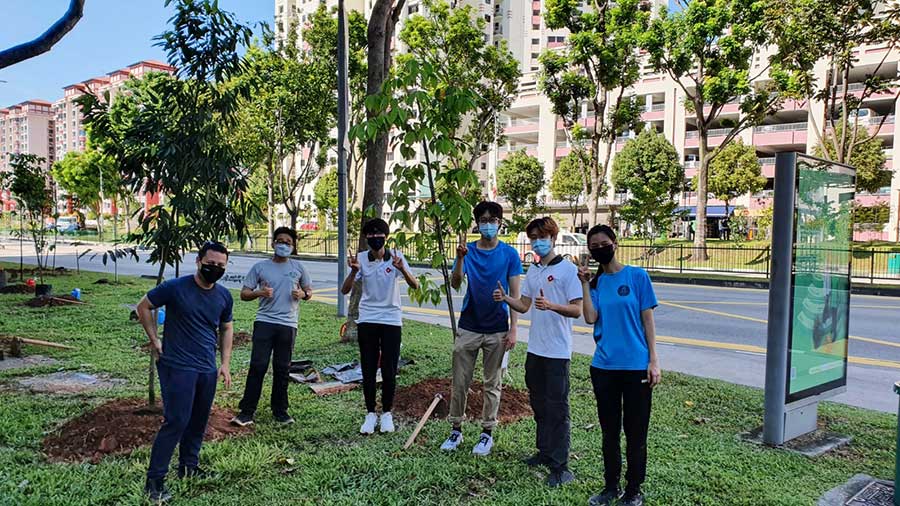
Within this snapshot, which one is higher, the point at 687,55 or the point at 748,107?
the point at 687,55

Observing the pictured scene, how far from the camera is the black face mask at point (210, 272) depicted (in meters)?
3.91

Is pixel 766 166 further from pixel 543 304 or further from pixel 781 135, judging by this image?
pixel 543 304

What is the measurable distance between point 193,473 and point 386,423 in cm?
160

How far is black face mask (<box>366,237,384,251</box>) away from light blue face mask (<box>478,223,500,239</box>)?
3.07ft

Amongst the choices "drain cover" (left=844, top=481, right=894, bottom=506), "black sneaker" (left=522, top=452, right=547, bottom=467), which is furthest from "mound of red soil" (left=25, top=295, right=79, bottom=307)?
"drain cover" (left=844, top=481, right=894, bottom=506)

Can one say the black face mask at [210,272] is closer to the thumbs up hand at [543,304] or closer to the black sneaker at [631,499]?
the thumbs up hand at [543,304]

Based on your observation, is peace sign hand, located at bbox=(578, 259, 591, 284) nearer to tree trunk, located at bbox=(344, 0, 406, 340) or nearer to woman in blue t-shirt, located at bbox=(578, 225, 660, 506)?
woman in blue t-shirt, located at bbox=(578, 225, 660, 506)

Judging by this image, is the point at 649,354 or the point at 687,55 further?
the point at 687,55

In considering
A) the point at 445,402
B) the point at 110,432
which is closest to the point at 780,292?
the point at 445,402

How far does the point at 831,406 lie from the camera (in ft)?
21.1

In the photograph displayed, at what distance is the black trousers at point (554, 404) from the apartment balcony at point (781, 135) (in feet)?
154

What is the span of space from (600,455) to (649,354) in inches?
56.5

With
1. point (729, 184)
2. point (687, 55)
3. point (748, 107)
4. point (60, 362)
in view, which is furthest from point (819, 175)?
point (729, 184)

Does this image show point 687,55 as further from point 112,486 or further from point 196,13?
point 112,486
